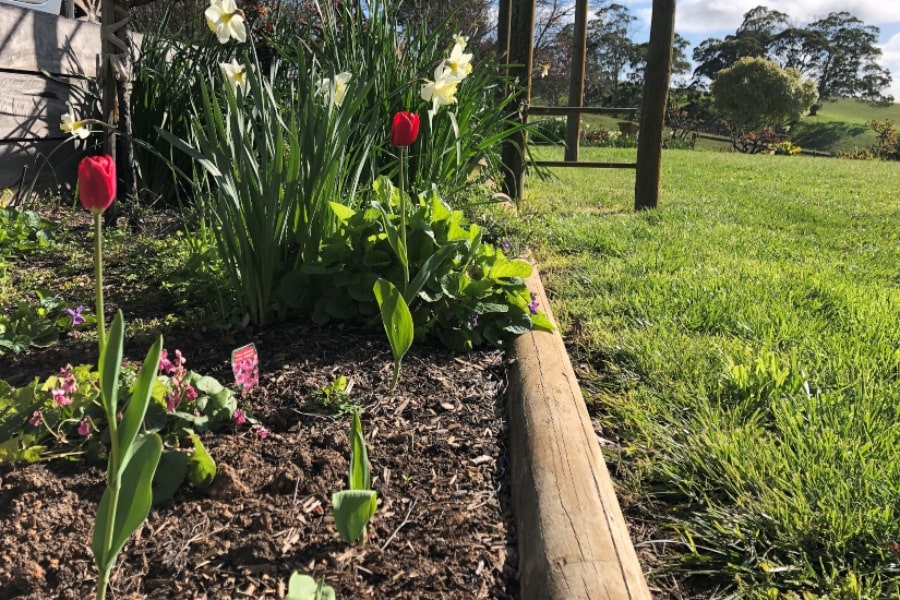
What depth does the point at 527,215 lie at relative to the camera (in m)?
4.40

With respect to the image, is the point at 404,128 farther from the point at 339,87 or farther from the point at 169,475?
the point at 169,475

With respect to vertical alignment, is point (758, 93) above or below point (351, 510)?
above

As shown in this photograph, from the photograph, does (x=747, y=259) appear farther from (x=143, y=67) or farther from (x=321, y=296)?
(x=143, y=67)

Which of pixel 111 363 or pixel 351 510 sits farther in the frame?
pixel 351 510

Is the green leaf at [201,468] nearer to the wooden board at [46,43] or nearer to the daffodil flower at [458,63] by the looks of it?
the daffodil flower at [458,63]

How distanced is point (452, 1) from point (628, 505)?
15631 mm

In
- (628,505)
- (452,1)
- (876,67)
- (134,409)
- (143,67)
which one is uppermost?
(876,67)

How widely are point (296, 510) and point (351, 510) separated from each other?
0.65 feet

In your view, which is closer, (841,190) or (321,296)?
(321,296)

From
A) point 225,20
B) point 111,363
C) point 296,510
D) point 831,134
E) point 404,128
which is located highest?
point 831,134

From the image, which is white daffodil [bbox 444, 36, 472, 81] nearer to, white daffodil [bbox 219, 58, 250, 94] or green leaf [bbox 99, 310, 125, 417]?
white daffodil [bbox 219, 58, 250, 94]

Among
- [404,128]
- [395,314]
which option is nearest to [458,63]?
[404,128]

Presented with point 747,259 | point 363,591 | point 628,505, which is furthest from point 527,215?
point 363,591

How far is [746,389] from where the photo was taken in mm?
1835
